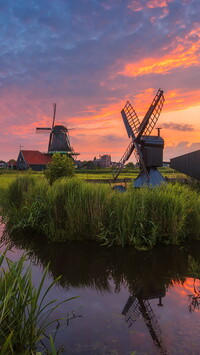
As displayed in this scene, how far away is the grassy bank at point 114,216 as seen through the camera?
793 centimetres

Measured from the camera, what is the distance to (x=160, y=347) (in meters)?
3.71

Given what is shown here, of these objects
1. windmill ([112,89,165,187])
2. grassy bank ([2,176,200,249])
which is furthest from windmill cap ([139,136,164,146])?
grassy bank ([2,176,200,249])

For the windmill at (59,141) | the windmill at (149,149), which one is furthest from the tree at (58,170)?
the windmill at (59,141)

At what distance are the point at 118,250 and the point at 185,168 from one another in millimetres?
21050

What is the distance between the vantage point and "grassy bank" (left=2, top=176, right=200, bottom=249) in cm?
793

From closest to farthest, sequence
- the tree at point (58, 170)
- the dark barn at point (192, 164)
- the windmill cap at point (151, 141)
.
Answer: the tree at point (58, 170), the windmill cap at point (151, 141), the dark barn at point (192, 164)

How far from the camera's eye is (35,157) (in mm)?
63719

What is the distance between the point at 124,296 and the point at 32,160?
197 feet

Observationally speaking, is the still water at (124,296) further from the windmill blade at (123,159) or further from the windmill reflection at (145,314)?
the windmill blade at (123,159)

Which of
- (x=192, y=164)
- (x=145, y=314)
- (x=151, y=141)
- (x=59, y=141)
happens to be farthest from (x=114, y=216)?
(x=59, y=141)

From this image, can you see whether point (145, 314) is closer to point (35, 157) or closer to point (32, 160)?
point (32, 160)

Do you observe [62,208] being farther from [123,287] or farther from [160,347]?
[160,347]

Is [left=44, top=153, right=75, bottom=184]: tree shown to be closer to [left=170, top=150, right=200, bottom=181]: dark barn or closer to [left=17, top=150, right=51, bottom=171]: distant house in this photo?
[left=170, top=150, right=200, bottom=181]: dark barn

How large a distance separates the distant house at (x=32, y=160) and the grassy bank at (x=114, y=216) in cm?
5260
